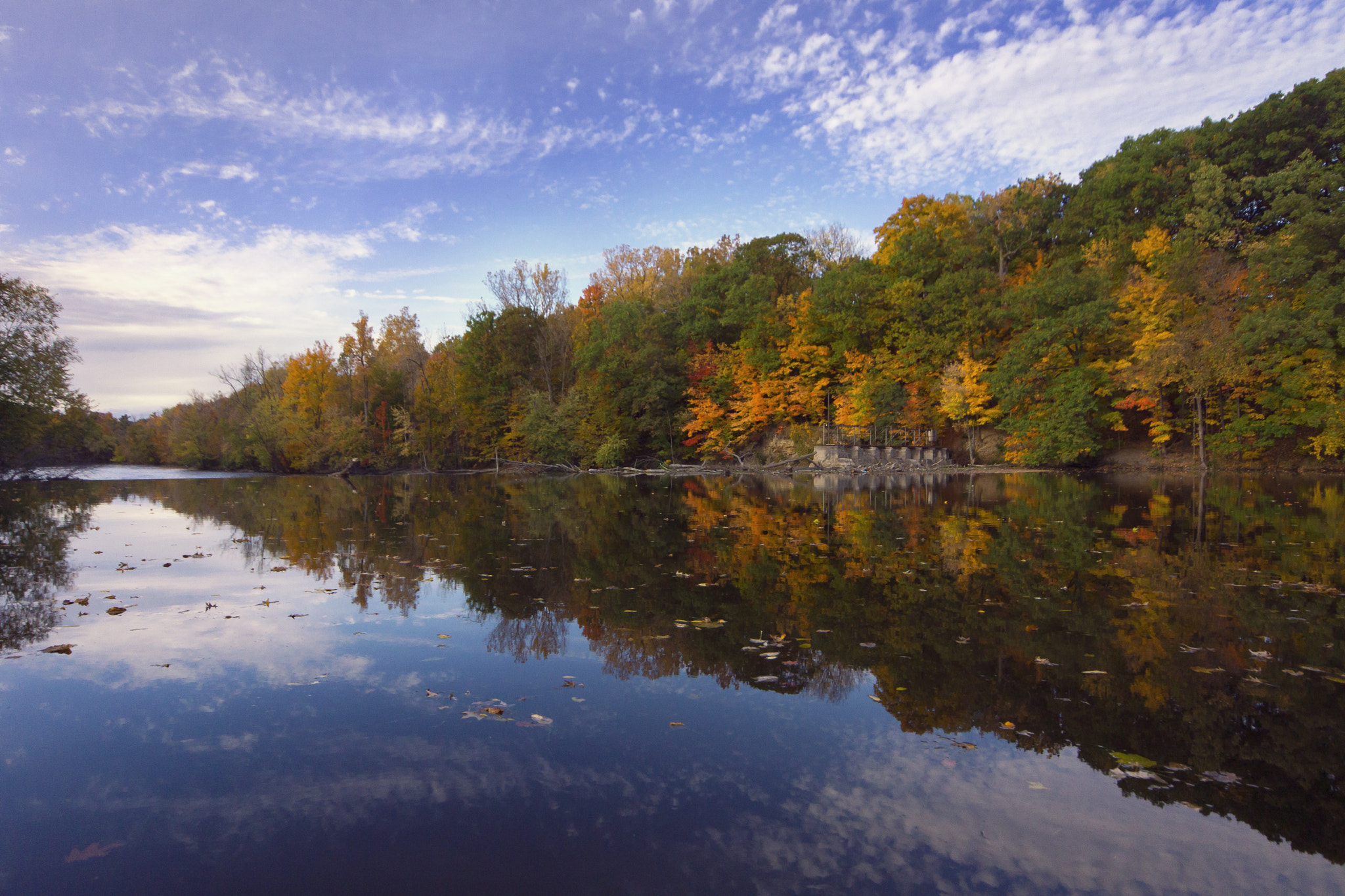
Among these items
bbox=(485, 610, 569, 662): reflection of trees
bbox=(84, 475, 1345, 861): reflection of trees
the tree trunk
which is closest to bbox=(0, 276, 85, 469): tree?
bbox=(84, 475, 1345, 861): reflection of trees

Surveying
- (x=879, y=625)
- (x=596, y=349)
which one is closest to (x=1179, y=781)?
(x=879, y=625)

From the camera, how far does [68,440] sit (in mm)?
34375

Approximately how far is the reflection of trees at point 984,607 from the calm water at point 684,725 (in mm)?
41

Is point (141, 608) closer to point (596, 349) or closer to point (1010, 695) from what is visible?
point (1010, 695)

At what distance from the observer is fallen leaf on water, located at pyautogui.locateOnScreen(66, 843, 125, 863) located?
2680mm

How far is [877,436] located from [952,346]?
6355 millimetres

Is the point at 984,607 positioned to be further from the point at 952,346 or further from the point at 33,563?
the point at 952,346

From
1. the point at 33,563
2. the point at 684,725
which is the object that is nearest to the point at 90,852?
the point at 684,725

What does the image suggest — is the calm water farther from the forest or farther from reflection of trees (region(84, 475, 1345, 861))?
the forest

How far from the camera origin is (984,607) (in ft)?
20.6

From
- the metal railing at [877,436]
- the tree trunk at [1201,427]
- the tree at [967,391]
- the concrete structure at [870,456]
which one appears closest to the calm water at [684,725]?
the tree trunk at [1201,427]

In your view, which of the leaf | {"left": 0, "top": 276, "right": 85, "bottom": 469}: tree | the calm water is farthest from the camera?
{"left": 0, "top": 276, "right": 85, "bottom": 469}: tree

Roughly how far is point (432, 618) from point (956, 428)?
121 ft

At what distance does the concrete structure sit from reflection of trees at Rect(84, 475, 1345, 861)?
19.3 metres
